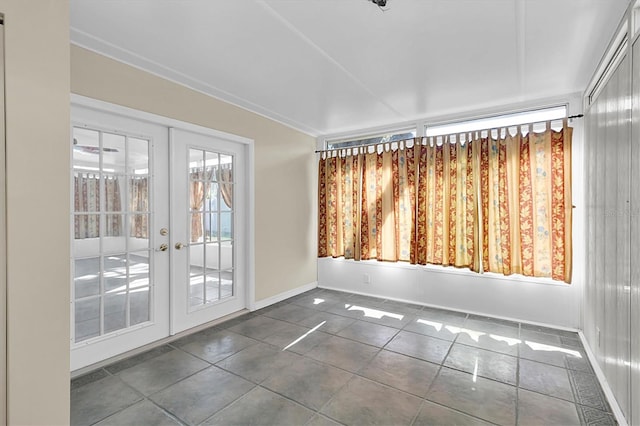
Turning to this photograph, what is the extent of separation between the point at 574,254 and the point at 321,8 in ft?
11.0

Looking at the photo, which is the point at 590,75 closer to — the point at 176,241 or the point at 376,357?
the point at 376,357

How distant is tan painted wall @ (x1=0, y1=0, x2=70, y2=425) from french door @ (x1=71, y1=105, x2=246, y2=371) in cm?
114

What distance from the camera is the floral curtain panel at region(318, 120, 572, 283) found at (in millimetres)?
3166

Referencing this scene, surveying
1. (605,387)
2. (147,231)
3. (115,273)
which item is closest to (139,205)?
(147,231)

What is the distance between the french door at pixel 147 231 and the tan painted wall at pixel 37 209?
1.14 meters

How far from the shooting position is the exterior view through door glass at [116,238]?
238 cm

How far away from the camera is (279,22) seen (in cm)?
199

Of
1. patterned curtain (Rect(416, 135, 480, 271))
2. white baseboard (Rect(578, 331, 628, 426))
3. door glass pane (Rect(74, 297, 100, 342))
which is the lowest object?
white baseboard (Rect(578, 331, 628, 426))

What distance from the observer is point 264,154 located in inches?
155

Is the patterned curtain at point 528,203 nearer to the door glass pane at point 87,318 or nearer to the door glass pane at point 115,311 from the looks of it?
the door glass pane at point 115,311

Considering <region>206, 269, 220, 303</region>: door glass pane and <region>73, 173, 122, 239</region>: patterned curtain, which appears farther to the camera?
<region>206, 269, 220, 303</region>: door glass pane

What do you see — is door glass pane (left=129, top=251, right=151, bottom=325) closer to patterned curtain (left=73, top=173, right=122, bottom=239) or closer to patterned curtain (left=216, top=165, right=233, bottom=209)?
patterned curtain (left=73, top=173, right=122, bottom=239)

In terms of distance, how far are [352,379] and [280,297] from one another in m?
2.07

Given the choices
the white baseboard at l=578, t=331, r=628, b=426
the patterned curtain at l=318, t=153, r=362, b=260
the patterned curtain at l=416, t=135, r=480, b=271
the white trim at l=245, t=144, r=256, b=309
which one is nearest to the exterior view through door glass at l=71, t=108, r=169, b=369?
the white trim at l=245, t=144, r=256, b=309
